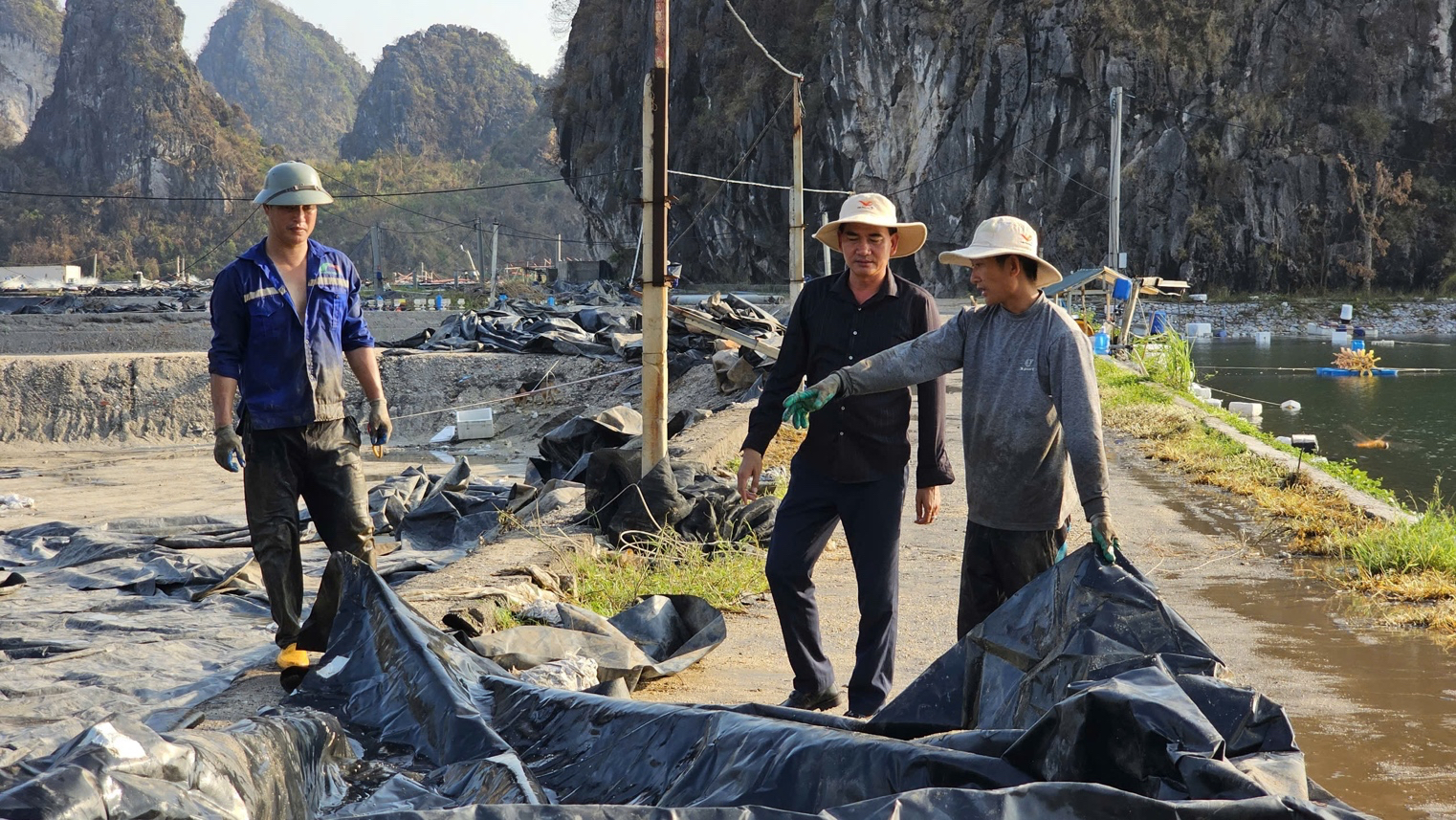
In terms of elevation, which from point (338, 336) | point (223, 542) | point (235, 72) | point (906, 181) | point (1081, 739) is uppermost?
point (235, 72)

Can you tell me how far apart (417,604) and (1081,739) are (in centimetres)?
320

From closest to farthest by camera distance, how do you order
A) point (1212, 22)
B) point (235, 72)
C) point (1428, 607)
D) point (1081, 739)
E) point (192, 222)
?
point (1081, 739) → point (1428, 607) → point (1212, 22) → point (192, 222) → point (235, 72)

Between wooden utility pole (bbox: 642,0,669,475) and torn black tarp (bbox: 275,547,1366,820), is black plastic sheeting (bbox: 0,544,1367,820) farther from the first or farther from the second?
wooden utility pole (bbox: 642,0,669,475)

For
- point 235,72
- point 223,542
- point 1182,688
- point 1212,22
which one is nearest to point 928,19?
point 1212,22

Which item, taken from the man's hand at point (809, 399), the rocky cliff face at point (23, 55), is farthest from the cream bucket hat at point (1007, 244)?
the rocky cliff face at point (23, 55)

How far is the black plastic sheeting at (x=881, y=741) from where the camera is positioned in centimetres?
187

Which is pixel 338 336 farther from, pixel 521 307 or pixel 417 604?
pixel 521 307

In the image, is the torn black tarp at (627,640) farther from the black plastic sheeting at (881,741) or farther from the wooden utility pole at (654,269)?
the wooden utility pole at (654,269)

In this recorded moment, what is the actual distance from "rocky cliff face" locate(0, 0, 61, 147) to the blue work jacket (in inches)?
6866

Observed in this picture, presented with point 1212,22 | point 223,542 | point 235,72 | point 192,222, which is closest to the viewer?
point 223,542

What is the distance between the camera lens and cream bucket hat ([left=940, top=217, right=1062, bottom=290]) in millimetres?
3354

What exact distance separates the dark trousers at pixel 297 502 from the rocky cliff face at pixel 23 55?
174486 mm

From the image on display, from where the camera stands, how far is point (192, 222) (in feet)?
347

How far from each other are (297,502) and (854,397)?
1964 mm
